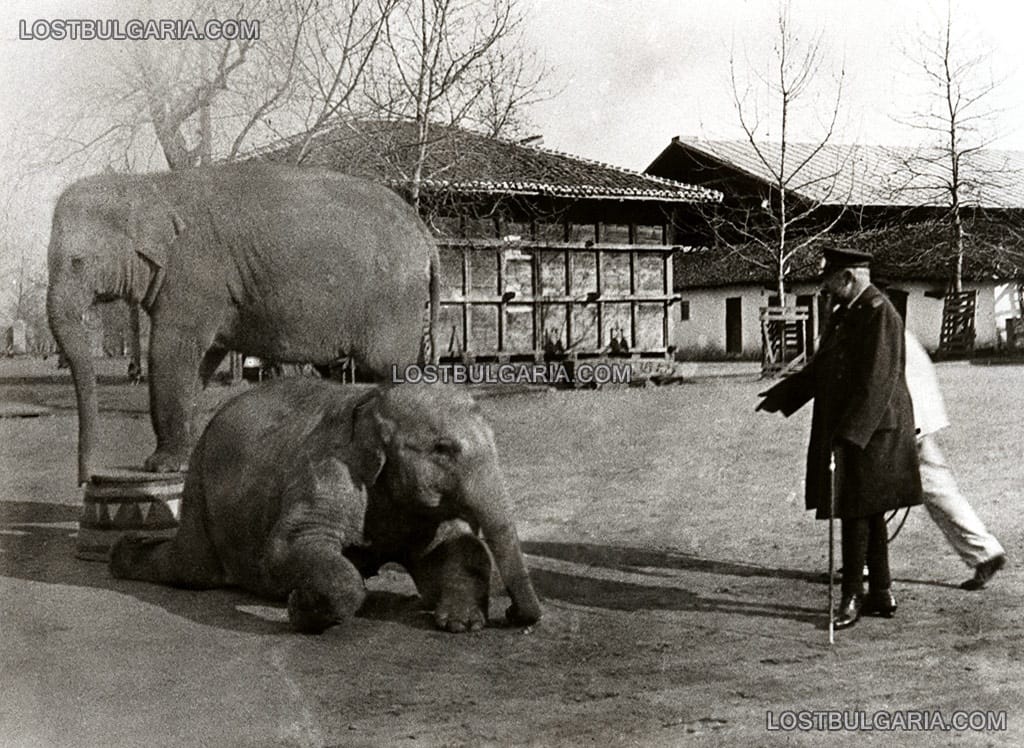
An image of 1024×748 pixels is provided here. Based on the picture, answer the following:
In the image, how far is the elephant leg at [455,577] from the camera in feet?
9.73

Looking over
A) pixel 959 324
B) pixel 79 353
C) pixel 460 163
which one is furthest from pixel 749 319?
pixel 79 353

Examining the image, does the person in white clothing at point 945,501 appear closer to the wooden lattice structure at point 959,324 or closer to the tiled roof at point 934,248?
the tiled roof at point 934,248

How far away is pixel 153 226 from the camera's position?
3912 millimetres

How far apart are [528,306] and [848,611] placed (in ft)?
8.20

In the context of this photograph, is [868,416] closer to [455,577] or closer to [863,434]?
[863,434]

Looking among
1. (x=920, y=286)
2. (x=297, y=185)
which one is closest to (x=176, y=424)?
(x=297, y=185)

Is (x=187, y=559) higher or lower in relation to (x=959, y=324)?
lower

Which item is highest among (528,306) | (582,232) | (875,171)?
(875,171)

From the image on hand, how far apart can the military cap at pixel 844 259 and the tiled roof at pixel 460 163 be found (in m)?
1.71

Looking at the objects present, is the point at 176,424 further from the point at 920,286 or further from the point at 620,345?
the point at 920,286

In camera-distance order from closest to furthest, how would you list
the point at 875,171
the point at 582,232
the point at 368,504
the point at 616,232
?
the point at 368,504, the point at 875,171, the point at 582,232, the point at 616,232

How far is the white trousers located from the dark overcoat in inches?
10.6

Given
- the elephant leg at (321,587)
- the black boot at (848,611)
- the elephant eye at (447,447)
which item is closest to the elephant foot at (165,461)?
the elephant leg at (321,587)

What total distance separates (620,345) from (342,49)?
205 centimetres
